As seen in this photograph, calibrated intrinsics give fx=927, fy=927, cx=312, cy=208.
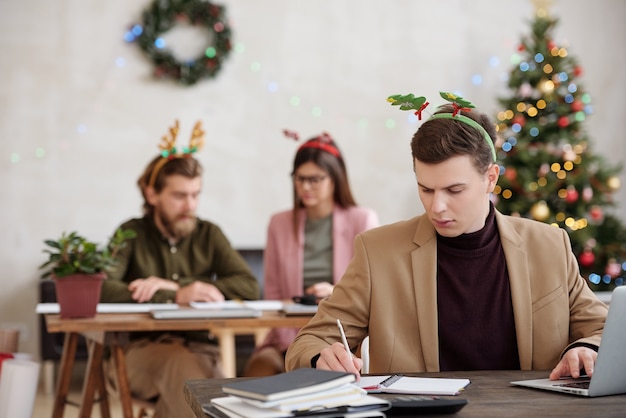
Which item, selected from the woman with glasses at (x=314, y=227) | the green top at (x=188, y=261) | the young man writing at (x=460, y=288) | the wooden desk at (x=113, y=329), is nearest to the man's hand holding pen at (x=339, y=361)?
the young man writing at (x=460, y=288)

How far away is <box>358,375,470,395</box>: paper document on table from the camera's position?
5.71 feet

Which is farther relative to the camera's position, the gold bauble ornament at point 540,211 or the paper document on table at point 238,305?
the gold bauble ornament at point 540,211

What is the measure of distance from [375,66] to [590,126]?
1603mm

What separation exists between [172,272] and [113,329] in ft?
2.71

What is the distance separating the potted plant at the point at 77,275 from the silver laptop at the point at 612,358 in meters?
1.76

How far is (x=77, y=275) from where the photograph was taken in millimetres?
3072

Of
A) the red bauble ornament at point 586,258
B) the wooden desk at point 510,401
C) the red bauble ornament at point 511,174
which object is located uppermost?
the red bauble ornament at point 511,174

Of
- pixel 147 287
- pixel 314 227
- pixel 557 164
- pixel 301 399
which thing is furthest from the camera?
pixel 557 164

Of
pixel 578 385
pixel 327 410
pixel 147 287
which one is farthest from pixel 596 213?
pixel 327 410

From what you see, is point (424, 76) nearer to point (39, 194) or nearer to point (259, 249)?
point (259, 249)

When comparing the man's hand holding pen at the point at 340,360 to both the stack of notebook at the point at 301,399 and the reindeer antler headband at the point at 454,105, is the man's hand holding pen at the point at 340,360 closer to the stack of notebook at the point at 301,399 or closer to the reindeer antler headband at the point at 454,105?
the stack of notebook at the point at 301,399

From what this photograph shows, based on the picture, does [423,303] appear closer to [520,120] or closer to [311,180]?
[311,180]

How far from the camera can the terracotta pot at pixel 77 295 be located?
119 inches

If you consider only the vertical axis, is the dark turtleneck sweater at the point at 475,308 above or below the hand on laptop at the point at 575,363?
above
